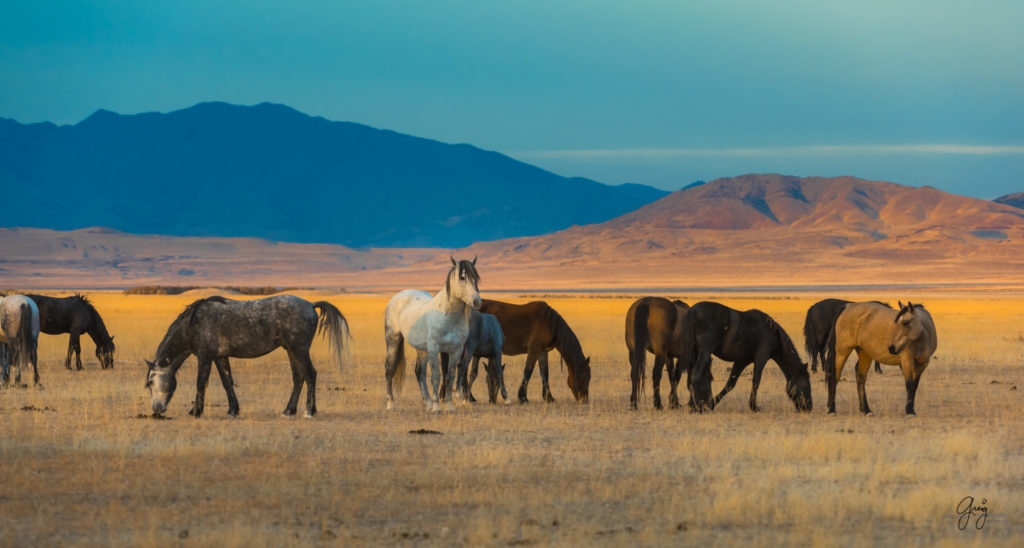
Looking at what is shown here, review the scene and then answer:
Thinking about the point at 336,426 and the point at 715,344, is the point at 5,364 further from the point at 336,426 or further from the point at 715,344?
the point at 715,344

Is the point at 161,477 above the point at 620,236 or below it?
below

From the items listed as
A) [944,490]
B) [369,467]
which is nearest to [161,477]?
[369,467]

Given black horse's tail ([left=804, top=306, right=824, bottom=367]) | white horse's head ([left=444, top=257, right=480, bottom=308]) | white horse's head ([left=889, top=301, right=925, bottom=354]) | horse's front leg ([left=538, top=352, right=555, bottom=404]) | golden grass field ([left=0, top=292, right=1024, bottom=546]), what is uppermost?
white horse's head ([left=444, top=257, right=480, bottom=308])

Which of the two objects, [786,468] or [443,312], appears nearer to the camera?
[786,468]

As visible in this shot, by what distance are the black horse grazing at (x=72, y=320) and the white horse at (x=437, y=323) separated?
8.97 meters

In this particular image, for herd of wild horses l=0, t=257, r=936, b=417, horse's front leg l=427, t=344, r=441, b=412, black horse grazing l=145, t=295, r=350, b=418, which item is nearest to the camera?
black horse grazing l=145, t=295, r=350, b=418

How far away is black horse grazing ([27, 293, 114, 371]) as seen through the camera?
2416 centimetres

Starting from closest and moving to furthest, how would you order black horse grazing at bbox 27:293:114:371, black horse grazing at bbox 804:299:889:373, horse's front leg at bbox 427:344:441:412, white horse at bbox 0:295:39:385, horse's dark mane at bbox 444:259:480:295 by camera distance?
horse's dark mane at bbox 444:259:480:295 → horse's front leg at bbox 427:344:441:412 → white horse at bbox 0:295:39:385 → black horse grazing at bbox 804:299:889:373 → black horse grazing at bbox 27:293:114:371

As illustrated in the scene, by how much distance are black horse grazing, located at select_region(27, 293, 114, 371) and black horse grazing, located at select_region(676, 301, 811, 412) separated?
42.0 feet

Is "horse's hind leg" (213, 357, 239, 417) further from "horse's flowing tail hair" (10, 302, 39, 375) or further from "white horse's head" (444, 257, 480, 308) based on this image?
"horse's flowing tail hair" (10, 302, 39, 375)

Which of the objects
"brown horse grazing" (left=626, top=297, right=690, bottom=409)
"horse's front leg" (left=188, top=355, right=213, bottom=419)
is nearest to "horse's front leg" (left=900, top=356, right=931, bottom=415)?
"brown horse grazing" (left=626, top=297, right=690, bottom=409)

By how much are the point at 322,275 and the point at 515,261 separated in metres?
28.6

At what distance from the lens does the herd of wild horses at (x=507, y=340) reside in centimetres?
1614

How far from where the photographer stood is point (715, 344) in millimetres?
17156
